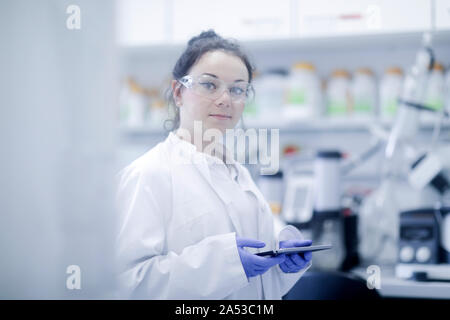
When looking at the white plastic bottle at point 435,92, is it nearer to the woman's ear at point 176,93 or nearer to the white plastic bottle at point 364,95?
the white plastic bottle at point 364,95

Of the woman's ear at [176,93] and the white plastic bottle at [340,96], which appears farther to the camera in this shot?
the white plastic bottle at [340,96]

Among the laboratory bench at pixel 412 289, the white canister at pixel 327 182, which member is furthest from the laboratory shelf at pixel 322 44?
the laboratory bench at pixel 412 289

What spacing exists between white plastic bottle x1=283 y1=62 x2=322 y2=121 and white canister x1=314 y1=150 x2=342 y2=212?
0.50 meters

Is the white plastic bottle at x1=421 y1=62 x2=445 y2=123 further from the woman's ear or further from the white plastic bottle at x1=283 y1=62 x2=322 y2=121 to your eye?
the woman's ear

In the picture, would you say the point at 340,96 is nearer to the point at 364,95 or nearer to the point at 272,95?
the point at 364,95

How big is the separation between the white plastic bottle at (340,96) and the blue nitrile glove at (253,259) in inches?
53.2

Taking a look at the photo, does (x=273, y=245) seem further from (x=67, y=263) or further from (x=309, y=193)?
(x=309, y=193)

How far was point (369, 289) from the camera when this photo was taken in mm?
1204

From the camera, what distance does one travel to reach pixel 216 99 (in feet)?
→ 2.97

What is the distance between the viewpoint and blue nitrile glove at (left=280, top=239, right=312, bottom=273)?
0.90 m

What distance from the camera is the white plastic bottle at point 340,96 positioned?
2121 millimetres

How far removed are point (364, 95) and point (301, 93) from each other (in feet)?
0.88

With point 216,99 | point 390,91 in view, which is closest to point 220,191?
point 216,99

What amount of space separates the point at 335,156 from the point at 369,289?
1.75 feet
